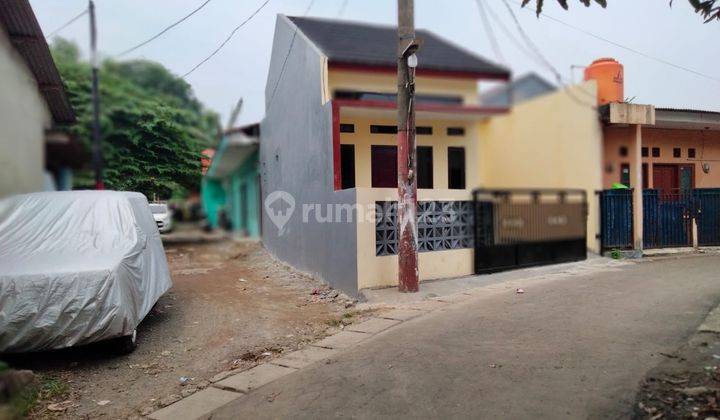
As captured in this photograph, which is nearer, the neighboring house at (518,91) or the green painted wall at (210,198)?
the neighboring house at (518,91)

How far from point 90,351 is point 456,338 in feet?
11.8

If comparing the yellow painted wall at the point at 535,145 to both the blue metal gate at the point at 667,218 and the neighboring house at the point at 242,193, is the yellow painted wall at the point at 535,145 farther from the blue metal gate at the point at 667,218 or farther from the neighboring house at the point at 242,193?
the neighboring house at the point at 242,193

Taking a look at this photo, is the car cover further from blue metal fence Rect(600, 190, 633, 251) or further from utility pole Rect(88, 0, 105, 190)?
blue metal fence Rect(600, 190, 633, 251)

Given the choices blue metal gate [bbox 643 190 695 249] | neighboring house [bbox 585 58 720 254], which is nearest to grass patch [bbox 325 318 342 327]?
neighboring house [bbox 585 58 720 254]

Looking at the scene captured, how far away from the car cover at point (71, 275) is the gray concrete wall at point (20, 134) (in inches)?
85.3

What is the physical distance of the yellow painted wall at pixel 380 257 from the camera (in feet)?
22.2

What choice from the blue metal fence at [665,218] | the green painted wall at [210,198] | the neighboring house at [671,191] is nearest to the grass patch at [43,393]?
the green painted wall at [210,198]

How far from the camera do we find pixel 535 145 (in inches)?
100

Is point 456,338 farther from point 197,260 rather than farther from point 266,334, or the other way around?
point 197,260

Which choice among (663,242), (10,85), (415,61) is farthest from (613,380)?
(663,242)

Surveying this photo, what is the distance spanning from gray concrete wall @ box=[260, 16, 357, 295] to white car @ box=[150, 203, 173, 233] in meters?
2.36

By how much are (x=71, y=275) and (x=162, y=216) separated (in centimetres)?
128

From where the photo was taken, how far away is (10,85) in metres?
1.71

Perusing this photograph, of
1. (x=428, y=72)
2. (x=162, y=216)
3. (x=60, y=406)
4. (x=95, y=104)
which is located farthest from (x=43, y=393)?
(x=428, y=72)
